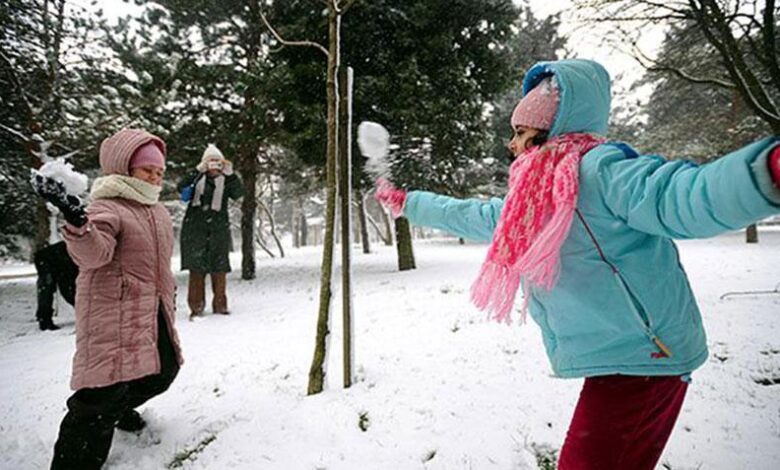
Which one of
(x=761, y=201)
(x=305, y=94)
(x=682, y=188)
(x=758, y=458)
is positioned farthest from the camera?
(x=305, y=94)

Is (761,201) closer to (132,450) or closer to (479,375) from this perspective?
(479,375)

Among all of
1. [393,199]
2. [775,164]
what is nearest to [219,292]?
[393,199]

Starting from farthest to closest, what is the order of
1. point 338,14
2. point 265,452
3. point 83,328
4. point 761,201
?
point 338,14 < point 265,452 < point 83,328 < point 761,201

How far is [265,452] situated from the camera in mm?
2693

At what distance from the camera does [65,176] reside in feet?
6.22

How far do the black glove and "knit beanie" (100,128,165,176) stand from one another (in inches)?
26.1

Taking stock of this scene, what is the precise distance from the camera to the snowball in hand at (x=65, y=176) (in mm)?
1852

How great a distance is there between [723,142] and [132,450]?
1879 centimetres

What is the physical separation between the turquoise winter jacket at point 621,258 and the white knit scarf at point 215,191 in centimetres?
591

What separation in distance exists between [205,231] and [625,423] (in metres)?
6.48

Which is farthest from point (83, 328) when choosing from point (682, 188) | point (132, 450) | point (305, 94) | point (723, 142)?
point (723, 142)

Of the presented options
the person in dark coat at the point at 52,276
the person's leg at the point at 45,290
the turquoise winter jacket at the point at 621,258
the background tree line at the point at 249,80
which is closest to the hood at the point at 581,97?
the turquoise winter jacket at the point at 621,258

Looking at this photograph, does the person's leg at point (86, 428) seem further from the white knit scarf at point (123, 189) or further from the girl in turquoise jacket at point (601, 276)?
the girl in turquoise jacket at point (601, 276)

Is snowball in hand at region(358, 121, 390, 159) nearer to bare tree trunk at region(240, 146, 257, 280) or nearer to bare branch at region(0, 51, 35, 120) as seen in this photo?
bare branch at region(0, 51, 35, 120)
